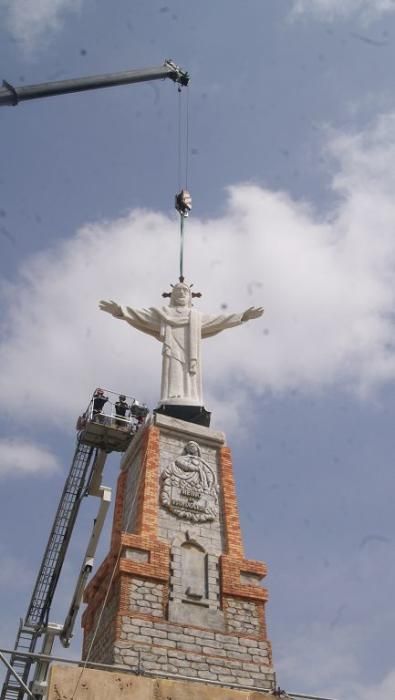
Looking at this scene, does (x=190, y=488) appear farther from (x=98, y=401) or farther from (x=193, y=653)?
(x=98, y=401)

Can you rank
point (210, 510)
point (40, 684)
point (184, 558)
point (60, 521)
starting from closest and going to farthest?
point (40, 684)
point (184, 558)
point (210, 510)
point (60, 521)

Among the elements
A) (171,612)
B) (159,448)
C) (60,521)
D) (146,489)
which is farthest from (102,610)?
(60,521)

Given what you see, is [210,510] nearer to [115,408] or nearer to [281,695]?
[281,695]

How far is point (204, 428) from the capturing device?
17281mm

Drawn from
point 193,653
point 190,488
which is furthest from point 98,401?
point 193,653

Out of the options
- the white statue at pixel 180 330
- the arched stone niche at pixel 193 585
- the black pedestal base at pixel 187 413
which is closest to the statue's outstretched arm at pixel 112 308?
the white statue at pixel 180 330

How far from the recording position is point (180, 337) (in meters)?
18.8

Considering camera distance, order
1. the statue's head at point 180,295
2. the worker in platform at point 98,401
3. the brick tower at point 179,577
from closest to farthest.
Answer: the brick tower at point 179,577
the statue's head at point 180,295
the worker in platform at point 98,401

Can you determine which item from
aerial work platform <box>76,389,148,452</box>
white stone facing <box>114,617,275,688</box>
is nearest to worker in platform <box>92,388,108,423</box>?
aerial work platform <box>76,389,148,452</box>

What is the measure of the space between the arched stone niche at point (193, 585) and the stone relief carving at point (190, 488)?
61cm

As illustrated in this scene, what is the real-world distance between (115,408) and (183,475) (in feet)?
21.0

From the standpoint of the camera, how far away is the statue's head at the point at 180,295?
19609 millimetres

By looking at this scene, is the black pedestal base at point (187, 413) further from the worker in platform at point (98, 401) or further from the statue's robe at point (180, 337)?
the worker in platform at point (98, 401)

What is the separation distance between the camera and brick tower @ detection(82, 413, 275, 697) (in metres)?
13.2
